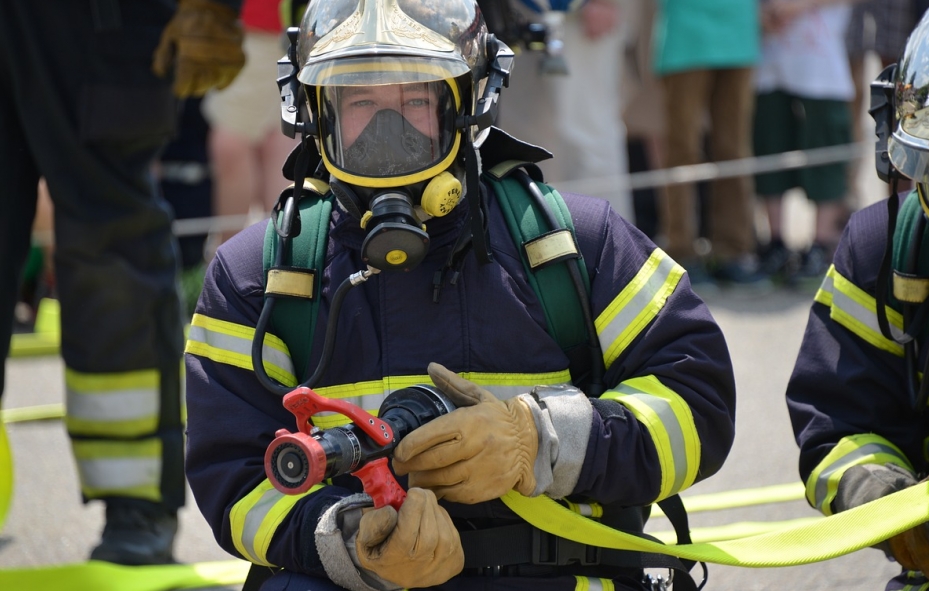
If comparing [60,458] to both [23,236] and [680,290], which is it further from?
[680,290]

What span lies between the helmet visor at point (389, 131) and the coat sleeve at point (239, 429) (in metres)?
0.28

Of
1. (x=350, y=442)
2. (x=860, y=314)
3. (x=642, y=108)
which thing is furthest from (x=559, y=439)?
(x=642, y=108)

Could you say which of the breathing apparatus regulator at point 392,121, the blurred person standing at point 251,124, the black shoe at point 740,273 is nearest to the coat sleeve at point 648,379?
the breathing apparatus regulator at point 392,121

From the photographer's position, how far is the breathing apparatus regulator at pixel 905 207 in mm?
2428

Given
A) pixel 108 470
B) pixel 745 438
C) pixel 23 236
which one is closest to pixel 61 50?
pixel 23 236

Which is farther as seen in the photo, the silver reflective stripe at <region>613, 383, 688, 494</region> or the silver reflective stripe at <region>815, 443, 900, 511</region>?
the silver reflective stripe at <region>815, 443, 900, 511</region>

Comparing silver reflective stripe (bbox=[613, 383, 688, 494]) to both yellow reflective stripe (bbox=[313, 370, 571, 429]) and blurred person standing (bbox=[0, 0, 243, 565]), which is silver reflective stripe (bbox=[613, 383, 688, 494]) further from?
blurred person standing (bbox=[0, 0, 243, 565])

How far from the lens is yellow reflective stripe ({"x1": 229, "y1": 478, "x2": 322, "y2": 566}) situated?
228 centimetres

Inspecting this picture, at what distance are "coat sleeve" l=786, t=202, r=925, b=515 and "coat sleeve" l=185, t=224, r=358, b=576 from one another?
36.6 inches

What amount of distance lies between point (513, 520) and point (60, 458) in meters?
2.83

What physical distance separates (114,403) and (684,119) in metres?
4.00

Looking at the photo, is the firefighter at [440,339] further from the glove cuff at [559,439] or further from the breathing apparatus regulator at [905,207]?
the breathing apparatus regulator at [905,207]

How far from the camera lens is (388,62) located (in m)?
2.29

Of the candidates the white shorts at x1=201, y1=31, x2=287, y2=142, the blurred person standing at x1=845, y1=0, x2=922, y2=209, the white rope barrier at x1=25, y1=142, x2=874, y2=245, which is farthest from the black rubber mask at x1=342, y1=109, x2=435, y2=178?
the blurred person standing at x1=845, y1=0, x2=922, y2=209
